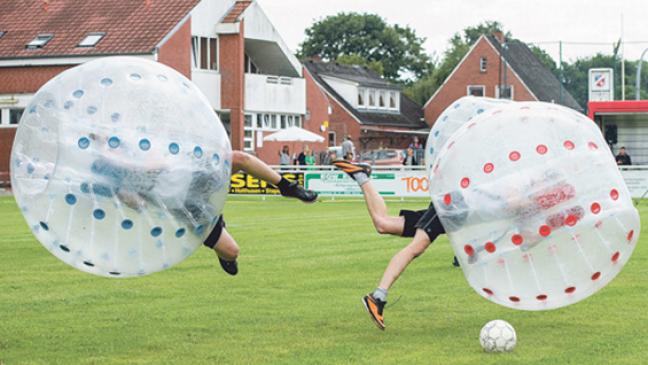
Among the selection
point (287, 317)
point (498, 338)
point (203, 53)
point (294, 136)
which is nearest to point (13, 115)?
point (203, 53)

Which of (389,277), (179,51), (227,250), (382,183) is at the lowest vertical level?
(382,183)

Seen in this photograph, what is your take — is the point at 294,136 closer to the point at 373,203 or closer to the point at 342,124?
the point at 342,124

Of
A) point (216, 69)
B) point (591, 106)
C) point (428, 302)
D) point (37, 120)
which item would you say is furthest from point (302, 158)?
point (37, 120)

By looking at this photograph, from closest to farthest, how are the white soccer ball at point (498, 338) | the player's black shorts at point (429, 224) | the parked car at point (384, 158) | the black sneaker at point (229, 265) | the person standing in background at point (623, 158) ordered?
the white soccer ball at point (498, 338), the player's black shorts at point (429, 224), the black sneaker at point (229, 265), the person standing in background at point (623, 158), the parked car at point (384, 158)

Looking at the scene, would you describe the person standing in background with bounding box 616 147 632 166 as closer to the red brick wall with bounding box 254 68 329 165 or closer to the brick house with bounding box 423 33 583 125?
the red brick wall with bounding box 254 68 329 165

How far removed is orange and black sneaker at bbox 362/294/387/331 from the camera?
38.1 ft

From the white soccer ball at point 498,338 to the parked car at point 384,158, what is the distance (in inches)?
1979

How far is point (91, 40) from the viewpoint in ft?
173

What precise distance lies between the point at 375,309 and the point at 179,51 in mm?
41818

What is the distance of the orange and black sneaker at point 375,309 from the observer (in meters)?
11.6

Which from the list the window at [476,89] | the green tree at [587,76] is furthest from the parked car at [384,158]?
the green tree at [587,76]

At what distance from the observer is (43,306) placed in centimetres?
1388

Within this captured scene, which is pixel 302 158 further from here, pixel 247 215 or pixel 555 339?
pixel 555 339

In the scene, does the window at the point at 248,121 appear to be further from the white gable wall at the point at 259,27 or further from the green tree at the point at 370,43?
the green tree at the point at 370,43
